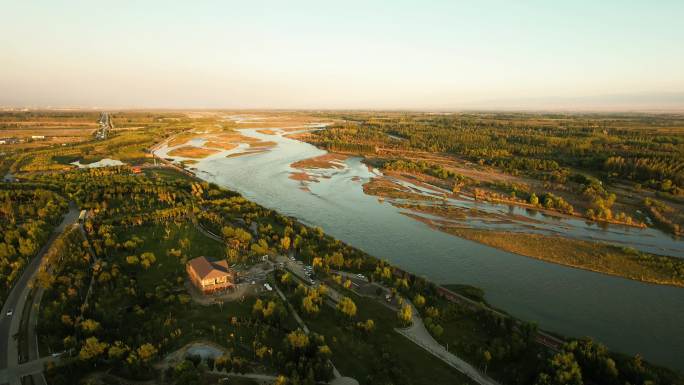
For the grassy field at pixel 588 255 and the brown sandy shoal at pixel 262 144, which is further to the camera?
the brown sandy shoal at pixel 262 144

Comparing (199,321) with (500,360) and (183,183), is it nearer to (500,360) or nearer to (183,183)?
(500,360)

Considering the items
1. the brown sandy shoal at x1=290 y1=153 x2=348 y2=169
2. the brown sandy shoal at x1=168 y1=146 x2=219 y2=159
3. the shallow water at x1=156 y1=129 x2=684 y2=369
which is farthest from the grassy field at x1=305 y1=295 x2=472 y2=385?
the brown sandy shoal at x1=168 y1=146 x2=219 y2=159

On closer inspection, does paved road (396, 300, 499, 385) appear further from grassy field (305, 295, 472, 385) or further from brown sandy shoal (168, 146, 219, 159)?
brown sandy shoal (168, 146, 219, 159)

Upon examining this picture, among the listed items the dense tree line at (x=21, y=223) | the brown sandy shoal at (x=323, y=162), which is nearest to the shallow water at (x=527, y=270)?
the brown sandy shoal at (x=323, y=162)

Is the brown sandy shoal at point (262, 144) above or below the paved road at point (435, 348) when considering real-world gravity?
above

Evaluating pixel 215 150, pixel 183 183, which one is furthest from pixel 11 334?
pixel 215 150

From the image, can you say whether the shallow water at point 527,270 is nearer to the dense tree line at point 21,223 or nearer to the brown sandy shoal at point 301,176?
the brown sandy shoal at point 301,176

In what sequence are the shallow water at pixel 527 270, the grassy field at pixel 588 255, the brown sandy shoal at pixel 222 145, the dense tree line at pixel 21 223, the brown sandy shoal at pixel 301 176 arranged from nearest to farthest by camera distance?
the shallow water at pixel 527 270, the dense tree line at pixel 21 223, the grassy field at pixel 588 255, the brown sandy shoal at pixel 301 176, the brown sandy shoal at pixel 222 145
